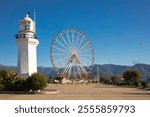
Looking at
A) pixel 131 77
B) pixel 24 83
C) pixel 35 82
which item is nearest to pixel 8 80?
pixel 24 83

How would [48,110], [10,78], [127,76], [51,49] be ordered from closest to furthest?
[48,110], [10,78], [51,49], [127,76]

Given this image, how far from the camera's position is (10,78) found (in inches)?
1348

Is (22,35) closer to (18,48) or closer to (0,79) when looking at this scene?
(18,48)

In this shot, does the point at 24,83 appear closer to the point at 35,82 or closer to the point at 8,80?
the point at 35,82

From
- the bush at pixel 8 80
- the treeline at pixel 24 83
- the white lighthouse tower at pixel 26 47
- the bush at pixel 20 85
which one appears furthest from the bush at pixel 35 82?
the white lighthouse tower at pixel 26 47

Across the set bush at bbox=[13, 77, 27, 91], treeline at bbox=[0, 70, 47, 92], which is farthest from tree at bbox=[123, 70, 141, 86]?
bush at bbox=[13, 77, 27, 91]

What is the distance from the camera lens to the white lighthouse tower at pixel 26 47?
41.2 m

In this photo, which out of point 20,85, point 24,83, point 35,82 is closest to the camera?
point 35,82

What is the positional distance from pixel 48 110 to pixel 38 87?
750 inches

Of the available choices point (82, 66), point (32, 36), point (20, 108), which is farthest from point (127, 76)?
point (20, 108)

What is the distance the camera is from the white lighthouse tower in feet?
135

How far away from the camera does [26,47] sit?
41156 mm

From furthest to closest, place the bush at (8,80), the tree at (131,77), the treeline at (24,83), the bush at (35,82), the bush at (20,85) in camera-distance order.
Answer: the tree at (131,77)
the bush at (8,80)
the bush at (20,85)
the treeline at (24,83)
the bush at (35,82)

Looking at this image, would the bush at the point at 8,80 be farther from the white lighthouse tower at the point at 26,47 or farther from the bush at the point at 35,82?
the white lighthouse tower at the point at 26,47
